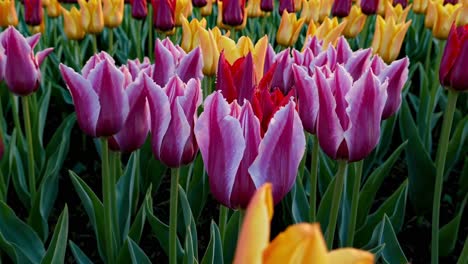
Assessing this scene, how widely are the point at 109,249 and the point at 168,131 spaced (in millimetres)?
510

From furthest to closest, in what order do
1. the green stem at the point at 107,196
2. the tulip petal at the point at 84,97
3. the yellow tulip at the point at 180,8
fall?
the yellow tulip at the point at 180,8 → the green stem at the point at 107,196 → the tulip petal at the point at 84,97

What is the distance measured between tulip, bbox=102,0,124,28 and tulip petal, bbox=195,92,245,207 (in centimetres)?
229

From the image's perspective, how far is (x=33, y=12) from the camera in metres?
3.13

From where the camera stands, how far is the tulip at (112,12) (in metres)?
3.23

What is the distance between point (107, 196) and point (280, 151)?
61cm

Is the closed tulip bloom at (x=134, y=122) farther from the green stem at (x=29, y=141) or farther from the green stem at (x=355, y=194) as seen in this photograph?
the green stem at (x=29, y=141)

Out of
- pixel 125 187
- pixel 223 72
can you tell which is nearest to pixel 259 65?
pixel 223 72

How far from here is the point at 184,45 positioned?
2.41m

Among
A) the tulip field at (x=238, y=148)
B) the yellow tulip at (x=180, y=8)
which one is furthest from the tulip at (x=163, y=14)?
the yellow tulip at (x=180, y=8)

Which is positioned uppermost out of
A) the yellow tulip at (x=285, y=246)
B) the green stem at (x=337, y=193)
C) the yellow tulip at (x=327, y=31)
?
the yellow tulip at (x=285, y=246)

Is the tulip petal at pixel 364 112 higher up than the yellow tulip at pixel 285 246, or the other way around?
the yellow tulip at pixel 285 246

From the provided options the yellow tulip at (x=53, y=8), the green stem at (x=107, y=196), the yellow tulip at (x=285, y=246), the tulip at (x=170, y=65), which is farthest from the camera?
the yellow tulip at (x=53, y=8)

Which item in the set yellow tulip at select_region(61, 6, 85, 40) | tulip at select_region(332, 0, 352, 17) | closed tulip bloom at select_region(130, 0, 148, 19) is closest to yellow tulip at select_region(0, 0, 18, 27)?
yellow tulip at select_region(61, 6, 85, 40)

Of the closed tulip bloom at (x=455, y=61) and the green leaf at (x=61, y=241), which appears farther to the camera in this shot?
the closed tulip bloom at (x=455, y=61)
